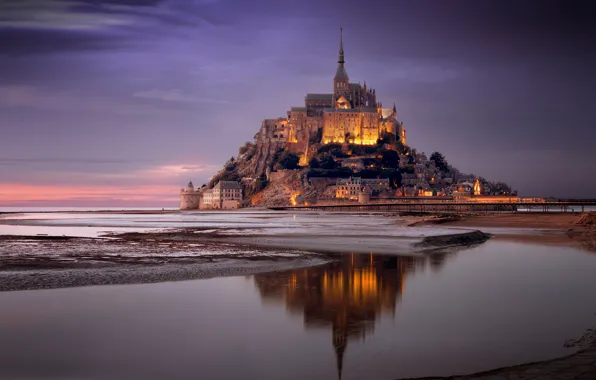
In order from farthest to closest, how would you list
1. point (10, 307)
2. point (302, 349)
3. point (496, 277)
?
point (496, 277), point (10, 307), point (302, 349)

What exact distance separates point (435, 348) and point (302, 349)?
2.11 metres

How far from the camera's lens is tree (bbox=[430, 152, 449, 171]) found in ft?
588

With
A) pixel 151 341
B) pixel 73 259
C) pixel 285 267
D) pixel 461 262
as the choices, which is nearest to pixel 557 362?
pixel 151 341

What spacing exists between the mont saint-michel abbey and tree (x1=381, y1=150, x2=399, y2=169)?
733 cm

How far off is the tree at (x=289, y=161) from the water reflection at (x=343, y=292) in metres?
138

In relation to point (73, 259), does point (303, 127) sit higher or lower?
higher

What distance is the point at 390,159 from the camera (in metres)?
160

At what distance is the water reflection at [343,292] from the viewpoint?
35.0ft

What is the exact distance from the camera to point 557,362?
7.84 meters

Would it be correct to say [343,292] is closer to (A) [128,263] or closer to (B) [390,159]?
(A) [128,263]

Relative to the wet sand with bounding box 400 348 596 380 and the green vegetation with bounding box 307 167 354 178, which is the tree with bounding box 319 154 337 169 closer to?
the green vegetation with bounding box 307 167 354 178

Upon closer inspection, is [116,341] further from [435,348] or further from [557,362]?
[557,362]

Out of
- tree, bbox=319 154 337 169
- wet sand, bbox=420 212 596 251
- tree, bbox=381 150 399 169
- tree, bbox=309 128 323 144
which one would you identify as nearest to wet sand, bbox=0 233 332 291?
wet sand, bbox=420 212 596 251

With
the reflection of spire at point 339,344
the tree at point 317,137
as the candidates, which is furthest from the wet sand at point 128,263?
the tree at point 317,137
